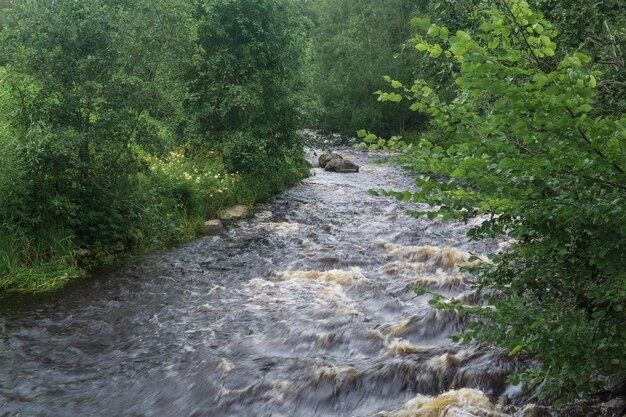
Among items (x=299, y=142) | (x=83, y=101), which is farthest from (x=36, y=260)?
(x=299, y=142)

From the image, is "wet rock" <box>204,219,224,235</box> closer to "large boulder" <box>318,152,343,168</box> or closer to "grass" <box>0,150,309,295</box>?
"grass" <box>0,150,309,295</box>

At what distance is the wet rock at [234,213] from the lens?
16.4 meters

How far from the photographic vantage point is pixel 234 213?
54.7 ft

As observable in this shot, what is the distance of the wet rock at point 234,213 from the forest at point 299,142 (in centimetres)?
35

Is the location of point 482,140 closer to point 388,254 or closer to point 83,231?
point 388,254

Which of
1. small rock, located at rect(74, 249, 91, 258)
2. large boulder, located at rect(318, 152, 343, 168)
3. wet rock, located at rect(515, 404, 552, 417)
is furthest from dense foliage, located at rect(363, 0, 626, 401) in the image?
large boulder, located at rect(318, 152, 343, 168)

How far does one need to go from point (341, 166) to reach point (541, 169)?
24924 millimetres

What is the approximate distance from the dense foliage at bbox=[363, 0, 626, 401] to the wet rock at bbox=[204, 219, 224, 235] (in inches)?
451

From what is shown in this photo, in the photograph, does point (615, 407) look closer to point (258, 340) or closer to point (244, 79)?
point (258, 340)

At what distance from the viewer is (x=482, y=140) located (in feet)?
10.9

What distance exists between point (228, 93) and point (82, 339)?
A: 12.5 meters

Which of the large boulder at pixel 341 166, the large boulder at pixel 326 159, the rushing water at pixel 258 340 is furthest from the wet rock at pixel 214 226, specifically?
the large boulder at pixel 326 159

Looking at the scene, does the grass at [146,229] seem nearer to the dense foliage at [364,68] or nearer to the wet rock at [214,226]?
the wet rock at [214,226]

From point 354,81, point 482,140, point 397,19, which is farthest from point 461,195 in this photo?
point 397,19
